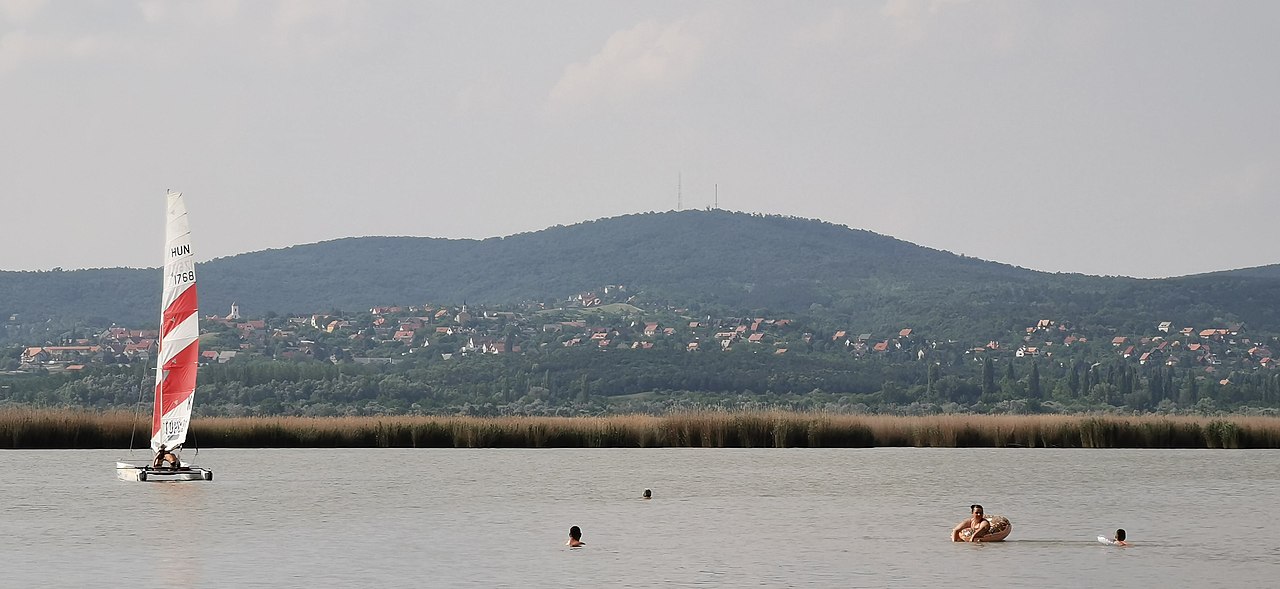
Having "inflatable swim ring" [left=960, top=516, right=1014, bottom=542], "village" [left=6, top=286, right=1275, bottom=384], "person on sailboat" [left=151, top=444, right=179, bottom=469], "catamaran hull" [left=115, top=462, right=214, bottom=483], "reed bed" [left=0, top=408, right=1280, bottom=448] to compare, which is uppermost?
"village" [left=6, top=286, right=1275, bottom=384]

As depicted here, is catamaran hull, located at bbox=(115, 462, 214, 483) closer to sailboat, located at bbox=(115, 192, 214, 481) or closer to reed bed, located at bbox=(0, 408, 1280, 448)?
sailboat, located at bbox=(115, 192, 214, 481)

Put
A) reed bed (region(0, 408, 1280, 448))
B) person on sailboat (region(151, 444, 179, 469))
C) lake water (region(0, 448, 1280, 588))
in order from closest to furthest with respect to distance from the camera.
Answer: lake water (region(0, 448, 1280, 588)), person on sailboat (region(151, 444, 179, 469)), reed bed (region(0, 408, 1280, 448))

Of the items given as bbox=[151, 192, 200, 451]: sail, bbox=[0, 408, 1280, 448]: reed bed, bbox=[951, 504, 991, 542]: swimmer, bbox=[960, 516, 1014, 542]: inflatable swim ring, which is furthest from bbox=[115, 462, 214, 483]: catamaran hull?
bbox=[0, 408, 1280, 448]: reed bed

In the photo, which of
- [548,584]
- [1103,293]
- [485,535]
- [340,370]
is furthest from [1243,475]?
[1103,293]

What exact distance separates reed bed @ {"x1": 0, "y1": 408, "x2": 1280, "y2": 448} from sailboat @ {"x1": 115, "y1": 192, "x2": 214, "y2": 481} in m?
18.6

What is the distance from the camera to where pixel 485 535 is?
28328mm

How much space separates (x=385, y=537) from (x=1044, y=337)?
164453 millimetres

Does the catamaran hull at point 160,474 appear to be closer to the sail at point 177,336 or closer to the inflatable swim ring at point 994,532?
the sail at point 177,336

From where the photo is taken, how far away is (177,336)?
39438 millimetres

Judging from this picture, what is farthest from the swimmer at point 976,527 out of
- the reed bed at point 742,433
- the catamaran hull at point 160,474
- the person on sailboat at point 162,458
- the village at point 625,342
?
the village at point 625,342

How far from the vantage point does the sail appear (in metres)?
39.3

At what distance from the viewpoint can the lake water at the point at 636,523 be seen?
2316 cm

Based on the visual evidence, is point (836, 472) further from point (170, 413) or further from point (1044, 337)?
point (1044, 337)

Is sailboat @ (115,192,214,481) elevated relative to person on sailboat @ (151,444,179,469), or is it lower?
elevated
